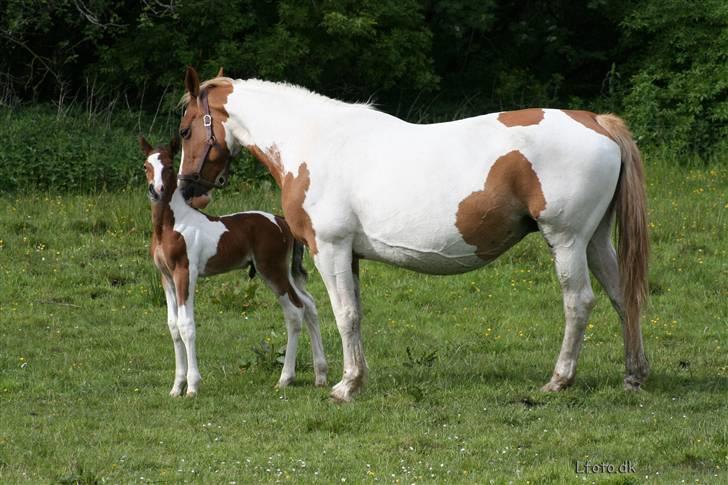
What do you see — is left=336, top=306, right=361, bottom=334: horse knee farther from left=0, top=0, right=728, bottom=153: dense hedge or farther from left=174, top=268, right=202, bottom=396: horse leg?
left=0, top=0, right=728, bottom=153: dense hedge

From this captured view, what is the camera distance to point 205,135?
8.53m

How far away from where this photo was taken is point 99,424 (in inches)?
298

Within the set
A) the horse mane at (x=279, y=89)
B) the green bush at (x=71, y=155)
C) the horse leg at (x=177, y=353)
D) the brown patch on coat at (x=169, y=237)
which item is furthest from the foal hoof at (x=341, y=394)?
the green bush at (x=71, y=155)

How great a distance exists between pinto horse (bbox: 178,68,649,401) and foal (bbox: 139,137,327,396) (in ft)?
1.58

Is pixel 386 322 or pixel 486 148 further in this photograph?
pixel 386 322

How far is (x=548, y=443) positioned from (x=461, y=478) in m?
0.84

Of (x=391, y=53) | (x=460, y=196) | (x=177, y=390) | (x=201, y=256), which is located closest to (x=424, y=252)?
(x=460, y=196)

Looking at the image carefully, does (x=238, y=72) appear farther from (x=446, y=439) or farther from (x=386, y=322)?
(x=446, y=439)

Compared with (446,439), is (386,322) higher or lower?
lower

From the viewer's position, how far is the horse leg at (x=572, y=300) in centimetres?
787

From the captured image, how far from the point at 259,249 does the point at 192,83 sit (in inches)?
50.3

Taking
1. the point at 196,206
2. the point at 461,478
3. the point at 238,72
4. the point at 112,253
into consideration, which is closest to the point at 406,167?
the point at 196,206

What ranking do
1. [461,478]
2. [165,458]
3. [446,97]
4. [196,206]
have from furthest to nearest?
1. [446,97]
2. [196,206]
3. [165,458]
4. [461,478]

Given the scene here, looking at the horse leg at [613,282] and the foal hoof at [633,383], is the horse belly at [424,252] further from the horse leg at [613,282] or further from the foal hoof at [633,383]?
the foal hoof at [633,383]
